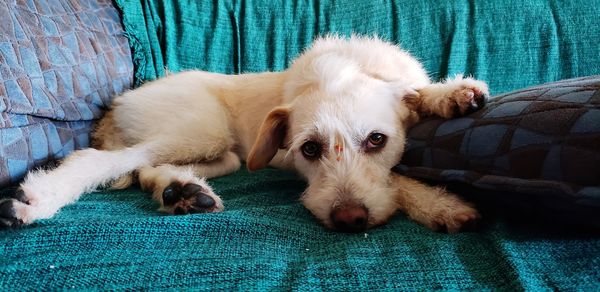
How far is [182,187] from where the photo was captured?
1.72 meters

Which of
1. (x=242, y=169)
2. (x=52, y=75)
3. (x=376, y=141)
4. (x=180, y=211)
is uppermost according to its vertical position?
(x=52, y=75)

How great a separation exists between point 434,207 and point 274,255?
54 cm

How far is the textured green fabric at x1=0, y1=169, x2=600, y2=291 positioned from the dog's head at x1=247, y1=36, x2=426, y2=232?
0.10 meters

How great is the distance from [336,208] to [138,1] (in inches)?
79.0

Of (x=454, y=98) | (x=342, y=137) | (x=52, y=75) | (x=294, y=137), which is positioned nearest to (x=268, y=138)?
(x=294, y=137)

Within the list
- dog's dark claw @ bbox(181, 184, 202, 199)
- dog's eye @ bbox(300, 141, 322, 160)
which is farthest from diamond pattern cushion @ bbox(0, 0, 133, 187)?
dog's eye @ bbox(300, 141, 322, 160)

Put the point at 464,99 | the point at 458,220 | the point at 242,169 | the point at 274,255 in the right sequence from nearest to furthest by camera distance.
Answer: the point at 274,255 < the point at 458,220 < the point at 464,99 < the point at 242,169

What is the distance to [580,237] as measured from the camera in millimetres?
1163

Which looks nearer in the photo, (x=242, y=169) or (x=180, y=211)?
(x=180, y=211)

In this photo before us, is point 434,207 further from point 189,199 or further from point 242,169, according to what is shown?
point 242,169

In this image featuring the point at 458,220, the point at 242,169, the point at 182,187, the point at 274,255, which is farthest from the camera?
the point at 242,169

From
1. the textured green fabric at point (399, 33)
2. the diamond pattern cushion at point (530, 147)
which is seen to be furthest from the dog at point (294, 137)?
the textured green fabric at point (399, 33)

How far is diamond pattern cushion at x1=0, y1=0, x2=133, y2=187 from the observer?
180 cm

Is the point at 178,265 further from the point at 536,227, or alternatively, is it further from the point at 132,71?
the point at 132,71
